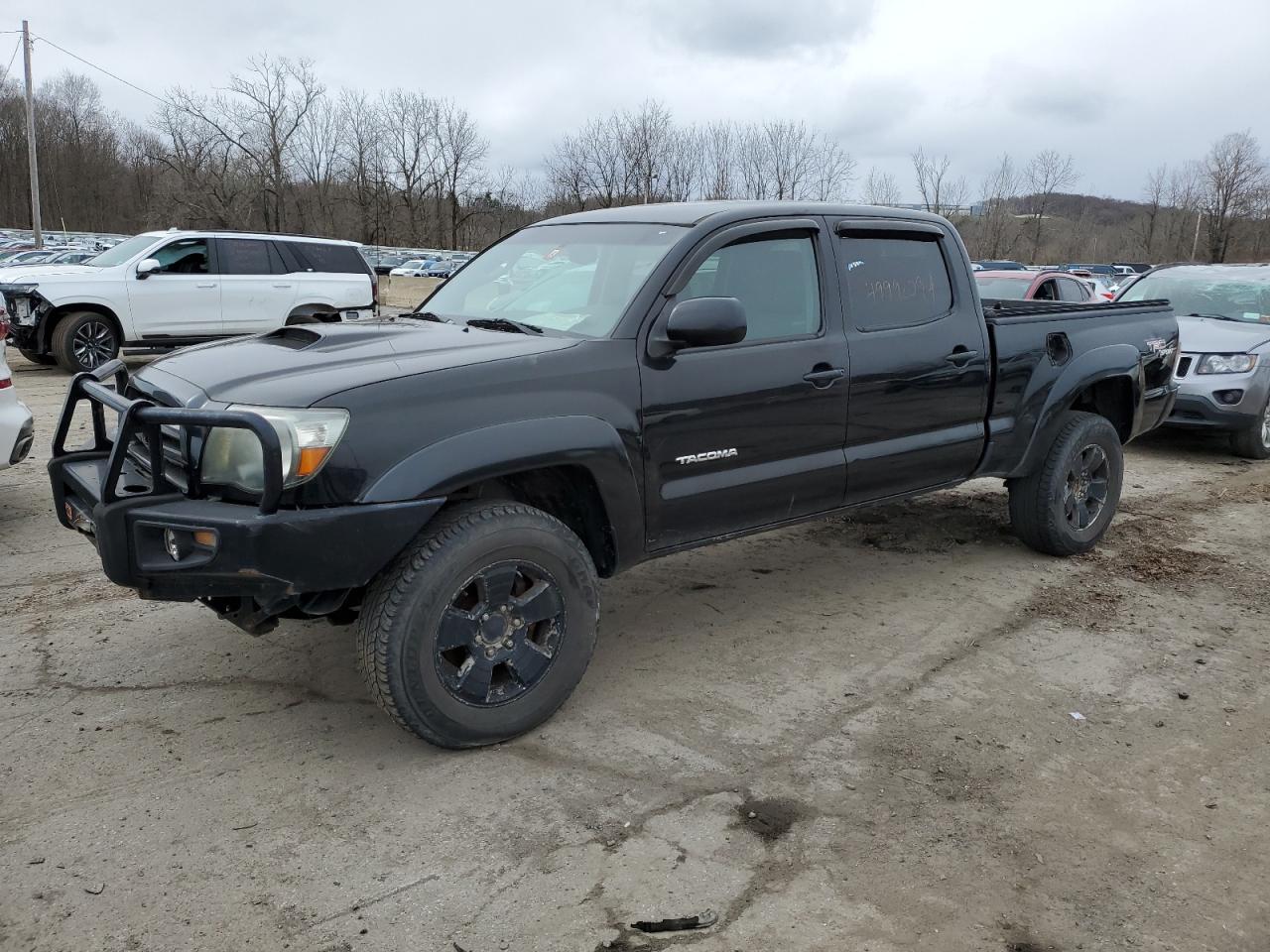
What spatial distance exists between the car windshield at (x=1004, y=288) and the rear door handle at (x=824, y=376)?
7.51 m

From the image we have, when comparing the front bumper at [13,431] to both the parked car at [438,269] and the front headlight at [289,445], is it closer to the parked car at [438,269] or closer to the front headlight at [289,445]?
the front headlight at [289,445]

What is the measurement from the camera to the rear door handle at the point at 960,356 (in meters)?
4.77

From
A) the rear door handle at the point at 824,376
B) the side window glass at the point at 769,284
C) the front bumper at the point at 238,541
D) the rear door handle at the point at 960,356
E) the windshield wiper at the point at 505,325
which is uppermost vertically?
the side window glass at the point at 769,284

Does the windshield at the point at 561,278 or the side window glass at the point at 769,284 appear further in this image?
the side window glass at the point at 769,284

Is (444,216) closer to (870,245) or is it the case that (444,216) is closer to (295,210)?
(295,210)

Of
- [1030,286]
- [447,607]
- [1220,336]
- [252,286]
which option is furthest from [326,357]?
[252,286]

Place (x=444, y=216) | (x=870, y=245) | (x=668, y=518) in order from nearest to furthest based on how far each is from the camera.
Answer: (x=668, y=518), (x=870, y=245), (x=444, y=216)

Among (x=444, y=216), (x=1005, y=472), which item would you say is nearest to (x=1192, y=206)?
(x=444, y=216)

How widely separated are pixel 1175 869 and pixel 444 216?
72024mm

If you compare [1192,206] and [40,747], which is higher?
[1192,206]

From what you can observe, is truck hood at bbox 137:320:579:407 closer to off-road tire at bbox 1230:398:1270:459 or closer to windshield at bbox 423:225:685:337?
windshield at bbox 423:225:685:337

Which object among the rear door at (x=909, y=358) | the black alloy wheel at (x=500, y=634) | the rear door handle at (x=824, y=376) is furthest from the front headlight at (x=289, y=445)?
the rear door at (x=909, y=358)

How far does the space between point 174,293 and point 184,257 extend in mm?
517

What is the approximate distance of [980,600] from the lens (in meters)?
5.06
